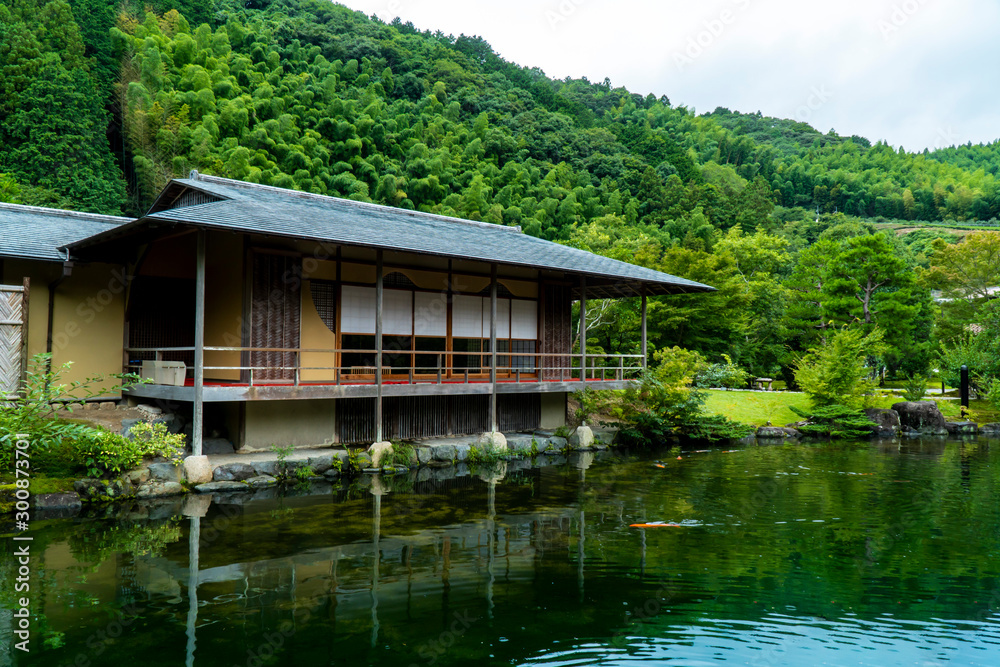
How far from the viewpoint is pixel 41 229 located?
45.7ft

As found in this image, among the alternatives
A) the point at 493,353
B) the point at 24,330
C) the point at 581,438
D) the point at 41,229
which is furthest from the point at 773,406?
the point at 41,229

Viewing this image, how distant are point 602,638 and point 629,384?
12.2m

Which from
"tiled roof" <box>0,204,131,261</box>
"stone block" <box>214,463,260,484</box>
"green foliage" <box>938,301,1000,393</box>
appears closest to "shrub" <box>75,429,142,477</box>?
"stone block" <box>214,463,260,484</box>

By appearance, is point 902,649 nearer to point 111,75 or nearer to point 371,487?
point 371,487

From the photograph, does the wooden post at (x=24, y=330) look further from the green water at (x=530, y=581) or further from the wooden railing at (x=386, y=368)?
the green water at (x=530, y=581)

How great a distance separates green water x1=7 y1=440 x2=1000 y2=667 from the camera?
5422mm

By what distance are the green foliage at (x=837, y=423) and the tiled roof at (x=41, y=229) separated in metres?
20.7

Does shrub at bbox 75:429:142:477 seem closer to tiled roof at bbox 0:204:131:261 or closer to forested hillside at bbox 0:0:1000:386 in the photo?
tiled roof at bbox 0:204:131:261

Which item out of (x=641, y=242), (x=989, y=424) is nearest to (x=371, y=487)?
(x=989, y=424)

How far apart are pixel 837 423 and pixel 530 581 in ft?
58.3

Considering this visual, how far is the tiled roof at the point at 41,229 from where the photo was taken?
40.7 feet

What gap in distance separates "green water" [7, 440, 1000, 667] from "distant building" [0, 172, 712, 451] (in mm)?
2624

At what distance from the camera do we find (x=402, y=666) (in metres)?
5.06

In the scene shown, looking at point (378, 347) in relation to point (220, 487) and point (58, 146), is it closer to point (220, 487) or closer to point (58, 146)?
point (220, 487)
